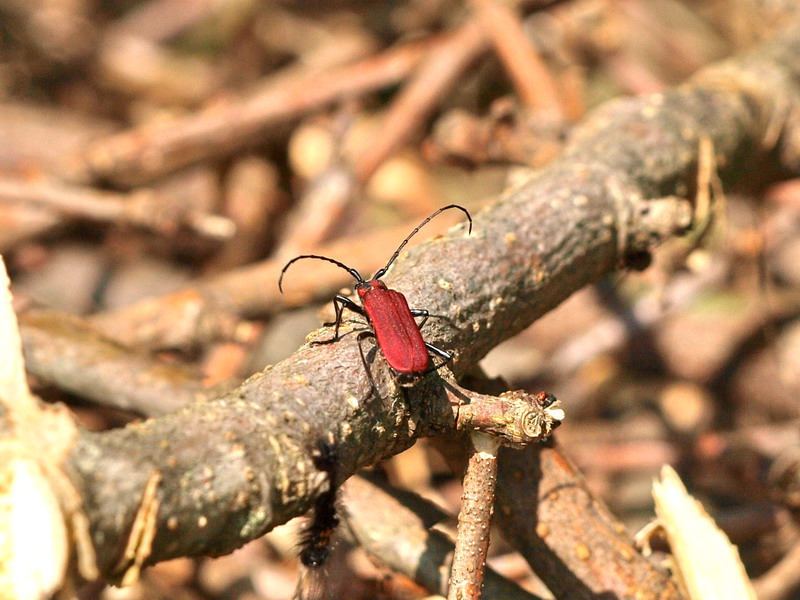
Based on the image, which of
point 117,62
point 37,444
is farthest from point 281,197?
point 37,444

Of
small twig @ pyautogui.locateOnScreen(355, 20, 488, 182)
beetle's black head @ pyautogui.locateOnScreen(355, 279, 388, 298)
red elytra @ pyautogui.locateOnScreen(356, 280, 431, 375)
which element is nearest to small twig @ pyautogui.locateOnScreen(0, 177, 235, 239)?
small twig @ pyautogui.locateOnScreen(355, 20, 488, 182)

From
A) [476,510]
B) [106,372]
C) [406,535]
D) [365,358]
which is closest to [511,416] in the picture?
[476,510]

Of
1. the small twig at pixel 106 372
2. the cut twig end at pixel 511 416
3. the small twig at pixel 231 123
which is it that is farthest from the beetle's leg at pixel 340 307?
the small twig at pixel 231 123

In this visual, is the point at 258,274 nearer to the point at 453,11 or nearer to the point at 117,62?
the point at 453,11

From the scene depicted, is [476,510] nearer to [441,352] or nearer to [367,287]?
[441,352]

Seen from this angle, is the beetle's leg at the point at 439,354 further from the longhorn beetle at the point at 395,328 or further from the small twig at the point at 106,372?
the small twig at the point at 106,372
